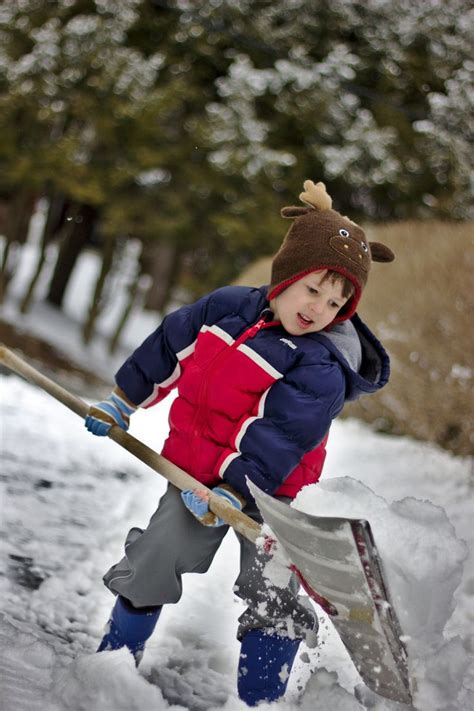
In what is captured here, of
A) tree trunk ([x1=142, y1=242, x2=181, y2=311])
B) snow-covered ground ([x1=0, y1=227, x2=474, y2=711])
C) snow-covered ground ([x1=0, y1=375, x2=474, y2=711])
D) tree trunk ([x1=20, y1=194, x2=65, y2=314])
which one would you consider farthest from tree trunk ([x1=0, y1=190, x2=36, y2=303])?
snow-covered ground ([x1=0, y1=375, x2=474, y2=711])

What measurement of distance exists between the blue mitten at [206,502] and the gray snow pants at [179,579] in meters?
0.08

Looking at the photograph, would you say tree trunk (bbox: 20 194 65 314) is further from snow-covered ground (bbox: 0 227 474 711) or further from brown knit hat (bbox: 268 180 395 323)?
brown knit hat (bbox: 268 180 395 323)

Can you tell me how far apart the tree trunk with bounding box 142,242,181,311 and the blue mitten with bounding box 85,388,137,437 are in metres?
13.8

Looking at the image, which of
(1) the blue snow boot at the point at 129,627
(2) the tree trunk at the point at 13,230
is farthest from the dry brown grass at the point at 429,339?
(2) the tree trunk at the point at 13,230

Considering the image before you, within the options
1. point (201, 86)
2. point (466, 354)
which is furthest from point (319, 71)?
point (466, 354)

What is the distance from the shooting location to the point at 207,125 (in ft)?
49.7

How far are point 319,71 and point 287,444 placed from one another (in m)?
13.6

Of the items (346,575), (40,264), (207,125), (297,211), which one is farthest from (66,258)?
(346,575)

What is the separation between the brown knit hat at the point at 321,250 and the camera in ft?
8.82

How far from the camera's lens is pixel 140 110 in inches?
565

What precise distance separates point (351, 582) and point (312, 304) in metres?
0.80

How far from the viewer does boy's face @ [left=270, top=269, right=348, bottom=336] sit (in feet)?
8.77

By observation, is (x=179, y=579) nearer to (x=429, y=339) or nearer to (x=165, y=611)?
(x=165, y=611)

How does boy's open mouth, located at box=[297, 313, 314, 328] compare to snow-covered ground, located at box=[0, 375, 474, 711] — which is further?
boy's open mouth, located at box=[297, 313, 314, 328]
